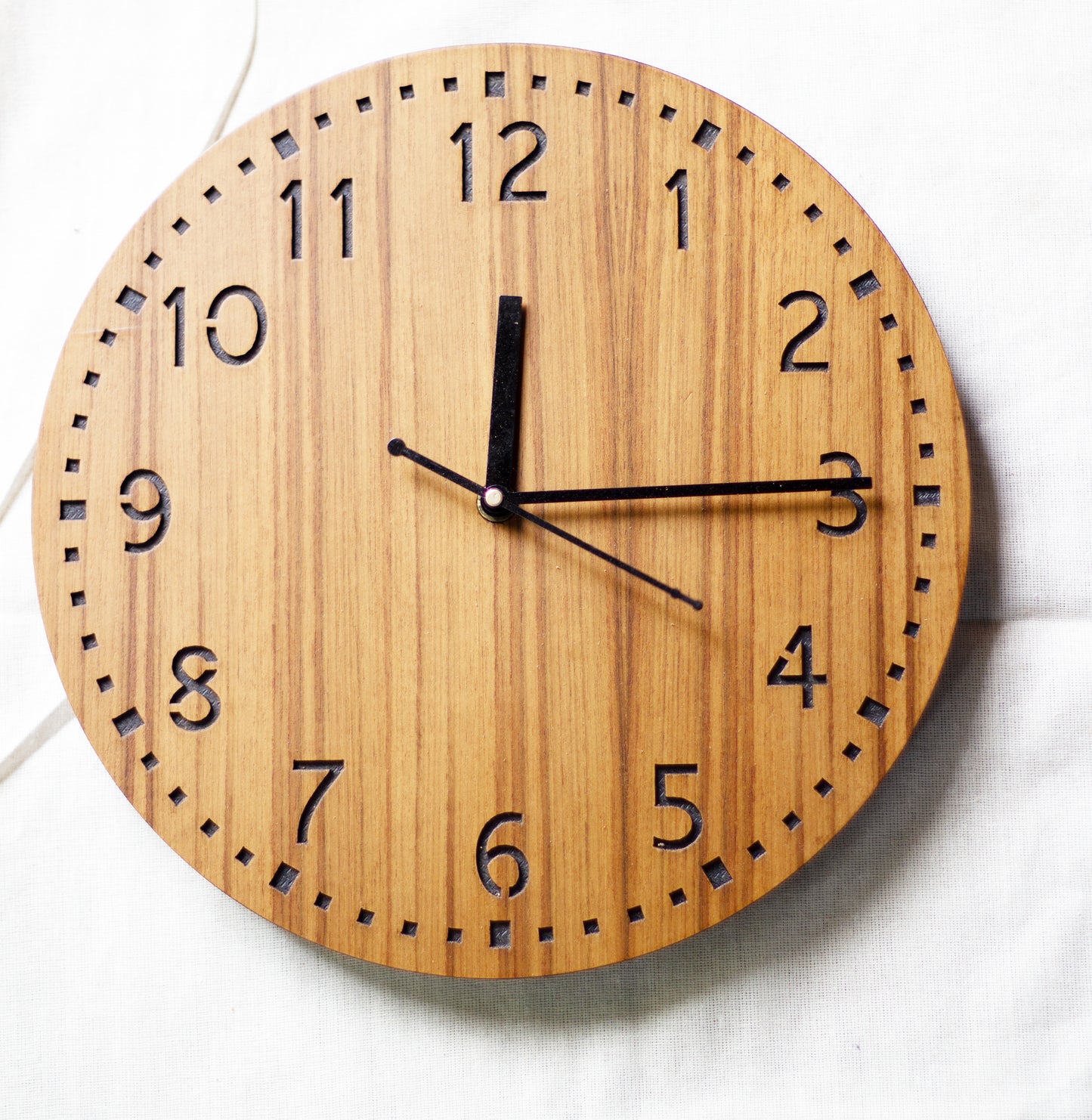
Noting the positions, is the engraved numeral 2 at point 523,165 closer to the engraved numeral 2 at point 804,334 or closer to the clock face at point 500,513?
the clock face at point 500,513

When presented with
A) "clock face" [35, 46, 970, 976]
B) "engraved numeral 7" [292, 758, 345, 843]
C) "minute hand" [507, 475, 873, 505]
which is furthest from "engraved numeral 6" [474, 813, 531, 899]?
"minute hand" [507, 475, 873, 505]

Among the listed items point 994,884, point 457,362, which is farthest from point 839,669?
point 457,362

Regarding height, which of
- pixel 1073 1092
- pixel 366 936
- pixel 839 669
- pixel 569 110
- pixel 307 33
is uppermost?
pixel 307 33

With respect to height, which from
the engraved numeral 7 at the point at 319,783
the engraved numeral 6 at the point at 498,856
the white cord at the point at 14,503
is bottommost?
Result: the engraved numeral 6 at the point at 498,856

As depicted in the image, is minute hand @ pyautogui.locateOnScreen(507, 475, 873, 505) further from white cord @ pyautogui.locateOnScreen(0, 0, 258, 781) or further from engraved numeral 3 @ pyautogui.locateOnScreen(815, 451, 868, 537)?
white cord @ pyautogui.locateOnScreen(0, 0, 258, 781)

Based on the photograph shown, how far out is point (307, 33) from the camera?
2.56 ft

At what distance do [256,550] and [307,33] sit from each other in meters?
0.42

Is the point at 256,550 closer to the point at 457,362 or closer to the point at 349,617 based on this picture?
the point at 349,617

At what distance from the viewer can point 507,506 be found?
2.14ft

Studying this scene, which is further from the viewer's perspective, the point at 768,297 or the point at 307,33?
the point at 307,33

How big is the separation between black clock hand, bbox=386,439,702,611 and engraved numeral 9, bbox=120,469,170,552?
0.53 feet

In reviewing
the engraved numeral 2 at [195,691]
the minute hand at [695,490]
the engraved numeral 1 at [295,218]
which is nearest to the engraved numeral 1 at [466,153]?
the engraved numeral 1 at [295,218]

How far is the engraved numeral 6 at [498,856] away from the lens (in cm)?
66

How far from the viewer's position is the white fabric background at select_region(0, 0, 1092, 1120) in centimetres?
72
